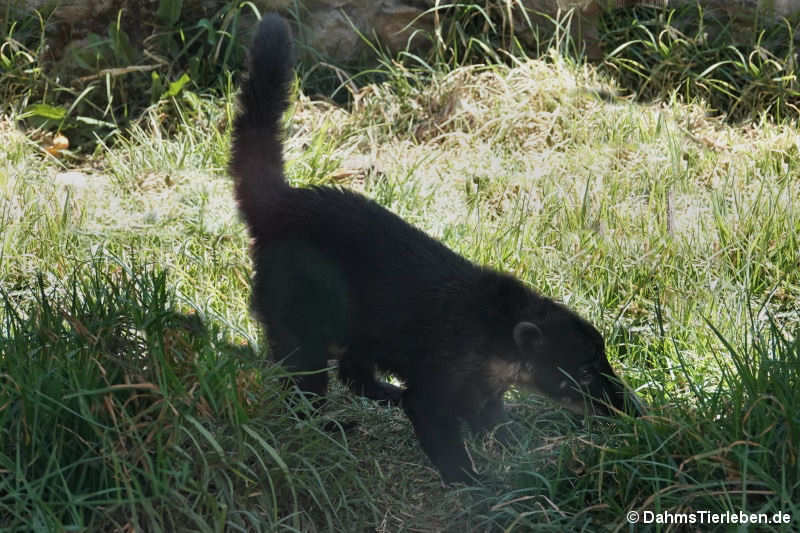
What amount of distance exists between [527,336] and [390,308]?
60 centimetres

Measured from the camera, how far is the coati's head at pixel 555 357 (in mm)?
3969

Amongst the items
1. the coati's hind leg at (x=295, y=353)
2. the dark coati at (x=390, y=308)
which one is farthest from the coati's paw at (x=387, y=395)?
the coati's hind leg at (x=295, y=353)

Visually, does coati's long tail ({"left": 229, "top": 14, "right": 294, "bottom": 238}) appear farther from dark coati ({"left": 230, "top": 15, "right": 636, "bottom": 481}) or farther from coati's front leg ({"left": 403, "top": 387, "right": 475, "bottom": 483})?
coati's front leg ({"left": 403, "top": 387, "right": 475, "bottom": 483})

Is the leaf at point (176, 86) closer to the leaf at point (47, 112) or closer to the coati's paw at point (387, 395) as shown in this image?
the leaf at point (47, 112)

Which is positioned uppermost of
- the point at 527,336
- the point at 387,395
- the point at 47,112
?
the point at 527,336

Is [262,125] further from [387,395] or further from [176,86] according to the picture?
[176,86]

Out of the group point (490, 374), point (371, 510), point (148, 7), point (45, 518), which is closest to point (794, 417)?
point (490, 374)

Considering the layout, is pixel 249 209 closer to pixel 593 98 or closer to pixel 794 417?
pixel 794 417

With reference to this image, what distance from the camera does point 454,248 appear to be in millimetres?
5324

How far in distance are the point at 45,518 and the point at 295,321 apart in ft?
4.87

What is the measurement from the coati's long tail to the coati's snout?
1288 millimetres

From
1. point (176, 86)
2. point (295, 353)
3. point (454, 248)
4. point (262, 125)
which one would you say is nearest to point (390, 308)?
point (295, 353)

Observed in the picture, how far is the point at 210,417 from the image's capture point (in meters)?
3.38

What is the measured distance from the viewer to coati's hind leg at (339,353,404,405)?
15.0 feet
